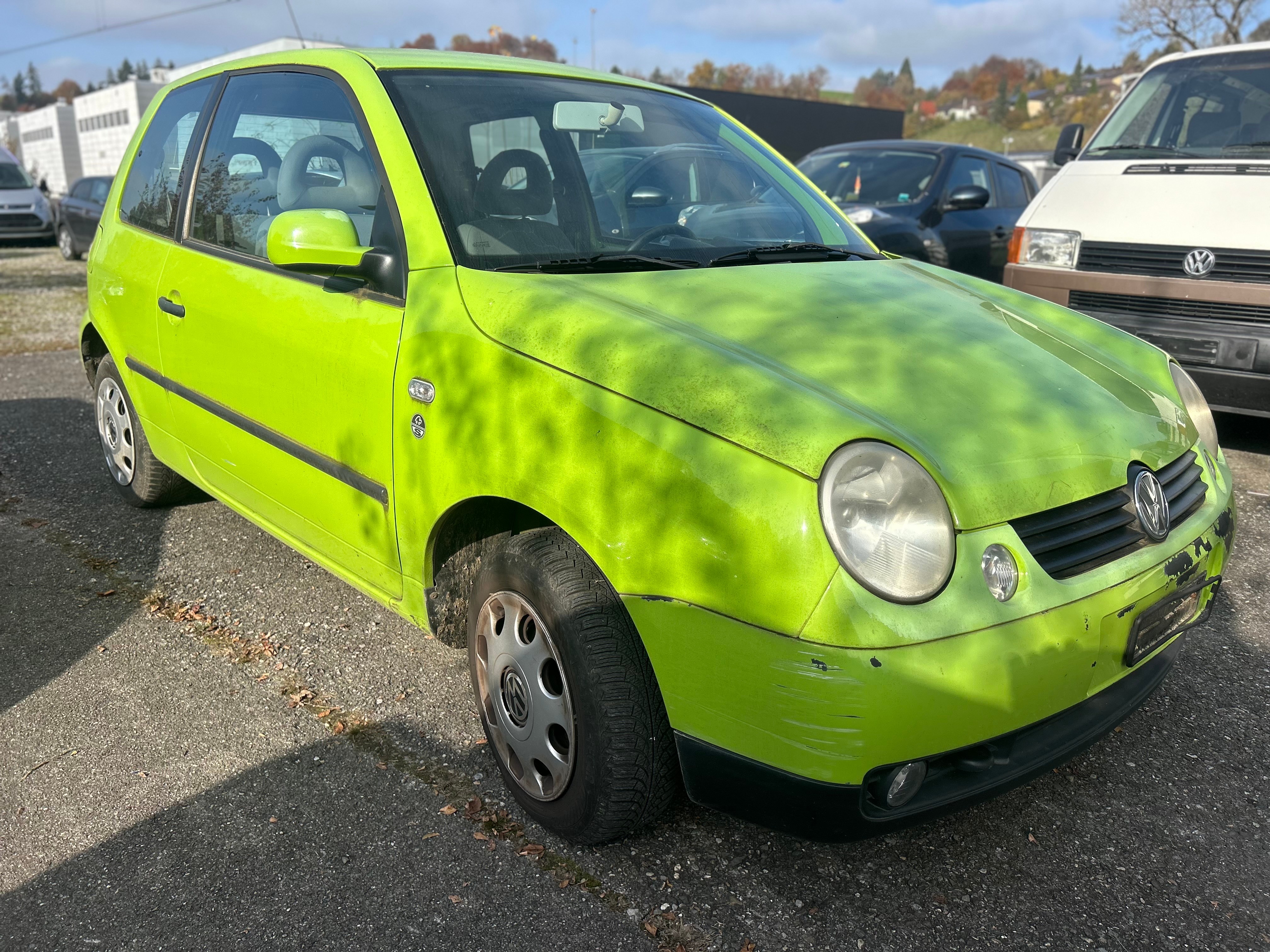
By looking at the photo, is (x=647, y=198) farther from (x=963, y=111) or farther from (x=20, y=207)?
(x=963, y=111)

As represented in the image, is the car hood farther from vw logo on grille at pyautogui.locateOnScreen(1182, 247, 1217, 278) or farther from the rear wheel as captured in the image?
the rear wheel

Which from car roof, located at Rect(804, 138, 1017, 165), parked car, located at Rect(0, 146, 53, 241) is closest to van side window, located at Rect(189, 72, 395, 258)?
car roof, located at Rect(804, 138, 1017, 165)

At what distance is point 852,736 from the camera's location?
173cm

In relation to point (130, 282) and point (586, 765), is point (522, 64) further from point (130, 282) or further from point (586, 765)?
point (586, 765)

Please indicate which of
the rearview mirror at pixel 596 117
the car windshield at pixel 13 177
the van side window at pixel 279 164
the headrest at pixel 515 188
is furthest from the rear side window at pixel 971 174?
the car windshield at pixel 13 177

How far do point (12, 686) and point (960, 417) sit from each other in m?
2.87

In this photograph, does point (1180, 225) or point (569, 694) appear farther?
point (1180, 225)

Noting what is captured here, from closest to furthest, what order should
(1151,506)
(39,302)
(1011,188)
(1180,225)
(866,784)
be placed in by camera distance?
(866,784)
(1151,506)
(1180,225)
(1011,188)
(39,302)

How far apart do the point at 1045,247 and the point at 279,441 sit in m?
4.37

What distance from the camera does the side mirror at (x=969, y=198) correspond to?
7.10 metres

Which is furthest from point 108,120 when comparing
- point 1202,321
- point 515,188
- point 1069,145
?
point 515,188

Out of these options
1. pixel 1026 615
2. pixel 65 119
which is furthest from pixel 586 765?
pixel 65 119

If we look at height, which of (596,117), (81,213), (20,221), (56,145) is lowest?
(56,145)

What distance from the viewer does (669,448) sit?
1851 mm
